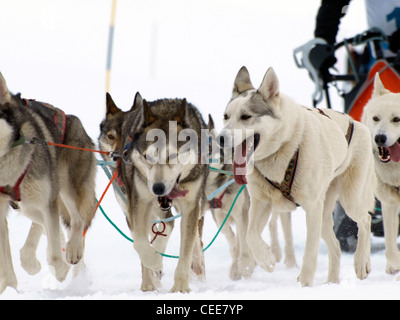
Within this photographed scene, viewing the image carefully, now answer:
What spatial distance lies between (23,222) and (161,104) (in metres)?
3.22

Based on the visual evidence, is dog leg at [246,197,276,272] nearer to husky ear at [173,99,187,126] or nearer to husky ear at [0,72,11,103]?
husky ear at [173,99,187,126]

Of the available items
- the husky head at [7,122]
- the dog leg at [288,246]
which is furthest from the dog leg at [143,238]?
the dog leg at [288,246]

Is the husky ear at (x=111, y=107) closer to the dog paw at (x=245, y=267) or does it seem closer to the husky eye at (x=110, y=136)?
the husky eye at (x=110, y=136)

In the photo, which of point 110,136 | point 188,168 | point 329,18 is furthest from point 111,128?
point 329,18

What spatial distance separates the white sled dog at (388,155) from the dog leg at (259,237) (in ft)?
3.17

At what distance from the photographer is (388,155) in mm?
3912

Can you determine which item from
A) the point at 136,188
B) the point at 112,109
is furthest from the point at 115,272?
the point at 136,188

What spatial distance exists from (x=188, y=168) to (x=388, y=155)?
156 centimetres

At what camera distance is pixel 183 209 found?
10.1ft

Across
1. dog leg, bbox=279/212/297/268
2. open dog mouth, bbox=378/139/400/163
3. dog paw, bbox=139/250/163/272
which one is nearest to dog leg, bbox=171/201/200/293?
dog paw, bbox=139/250/163/272

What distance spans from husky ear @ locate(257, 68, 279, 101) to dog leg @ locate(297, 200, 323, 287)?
606 mm

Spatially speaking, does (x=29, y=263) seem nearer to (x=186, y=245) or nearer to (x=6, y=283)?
(x=6, y=283)

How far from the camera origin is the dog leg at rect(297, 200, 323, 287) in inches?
121
